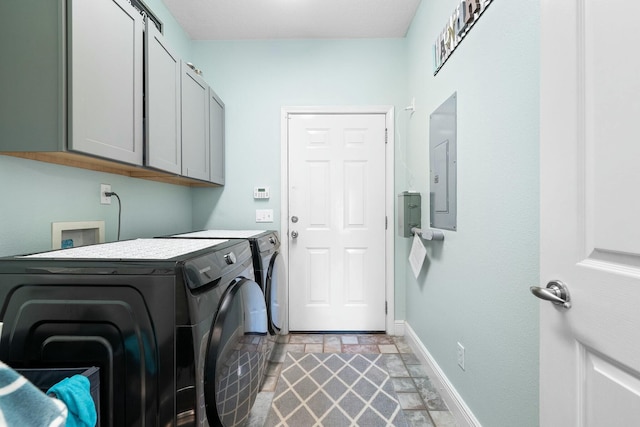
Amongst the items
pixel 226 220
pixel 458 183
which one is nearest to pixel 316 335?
pixel 226 220

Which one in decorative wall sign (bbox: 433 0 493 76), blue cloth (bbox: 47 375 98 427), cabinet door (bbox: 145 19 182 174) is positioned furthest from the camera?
cabinet door (bbox: 145 19 182 174)

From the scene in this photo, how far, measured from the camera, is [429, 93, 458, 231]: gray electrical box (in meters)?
1.47

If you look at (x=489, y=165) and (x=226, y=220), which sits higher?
(x=489, y=165)

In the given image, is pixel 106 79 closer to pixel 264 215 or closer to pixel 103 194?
pixel 103 194

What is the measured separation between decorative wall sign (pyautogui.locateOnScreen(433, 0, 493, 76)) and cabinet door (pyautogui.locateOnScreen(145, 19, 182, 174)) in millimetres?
1550

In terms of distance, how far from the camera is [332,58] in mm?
2414

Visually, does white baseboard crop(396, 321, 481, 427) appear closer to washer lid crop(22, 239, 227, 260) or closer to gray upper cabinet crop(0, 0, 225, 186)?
washer lid crop(22, 239, 227, 260)

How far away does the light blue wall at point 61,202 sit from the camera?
1.06 m

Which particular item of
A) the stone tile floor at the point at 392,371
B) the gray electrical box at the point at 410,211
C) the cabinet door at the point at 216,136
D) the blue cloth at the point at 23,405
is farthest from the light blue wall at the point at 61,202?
the gray electrical box at the point at 410,211

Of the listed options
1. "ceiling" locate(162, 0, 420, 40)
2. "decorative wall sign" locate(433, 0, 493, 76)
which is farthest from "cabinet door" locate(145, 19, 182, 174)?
"decorative wall sign" locate(433, 0, 493, 76)

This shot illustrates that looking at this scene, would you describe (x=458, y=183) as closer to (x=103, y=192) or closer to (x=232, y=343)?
(x=232, y=343)

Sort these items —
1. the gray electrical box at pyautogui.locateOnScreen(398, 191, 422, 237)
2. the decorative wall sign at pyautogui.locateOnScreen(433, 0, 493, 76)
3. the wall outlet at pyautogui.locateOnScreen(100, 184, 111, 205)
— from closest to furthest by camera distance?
the decorative wall sign at pyautogui.locateOnScreen(433, 0, 493, 76)
the wall outlet at pyautogui.locateOnScreen(100, 184, 111, 205)
the gray electrical box at pyautogui.locateOnScreen(398, 191, 422, 237)

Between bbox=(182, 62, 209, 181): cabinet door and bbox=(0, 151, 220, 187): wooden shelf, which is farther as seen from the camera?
bbox=(182, 62, 209, 181): cabinet door

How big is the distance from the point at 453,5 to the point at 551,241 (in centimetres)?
147
